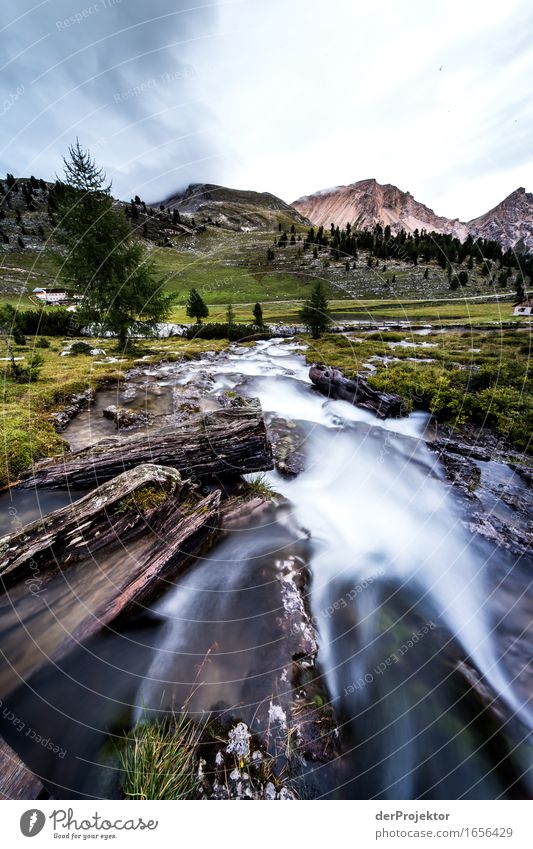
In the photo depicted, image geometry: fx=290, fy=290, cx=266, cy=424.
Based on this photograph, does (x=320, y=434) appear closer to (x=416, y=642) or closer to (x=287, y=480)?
(x=287, y=480)

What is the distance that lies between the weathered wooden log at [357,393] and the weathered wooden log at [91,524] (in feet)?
34.8

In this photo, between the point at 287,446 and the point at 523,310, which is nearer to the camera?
the point at 287,446

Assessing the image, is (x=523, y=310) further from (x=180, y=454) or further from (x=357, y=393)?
(x=180, y=454)

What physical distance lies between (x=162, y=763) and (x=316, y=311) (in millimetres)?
31506

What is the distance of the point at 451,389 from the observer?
13172 millimetres

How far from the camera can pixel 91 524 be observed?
564 cm

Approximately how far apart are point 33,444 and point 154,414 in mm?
4449

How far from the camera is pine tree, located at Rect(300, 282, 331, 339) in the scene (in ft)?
94.4

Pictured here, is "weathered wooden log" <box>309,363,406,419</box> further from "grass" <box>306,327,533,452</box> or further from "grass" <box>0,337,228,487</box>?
"grass" <box>0,337,228,487</box>
